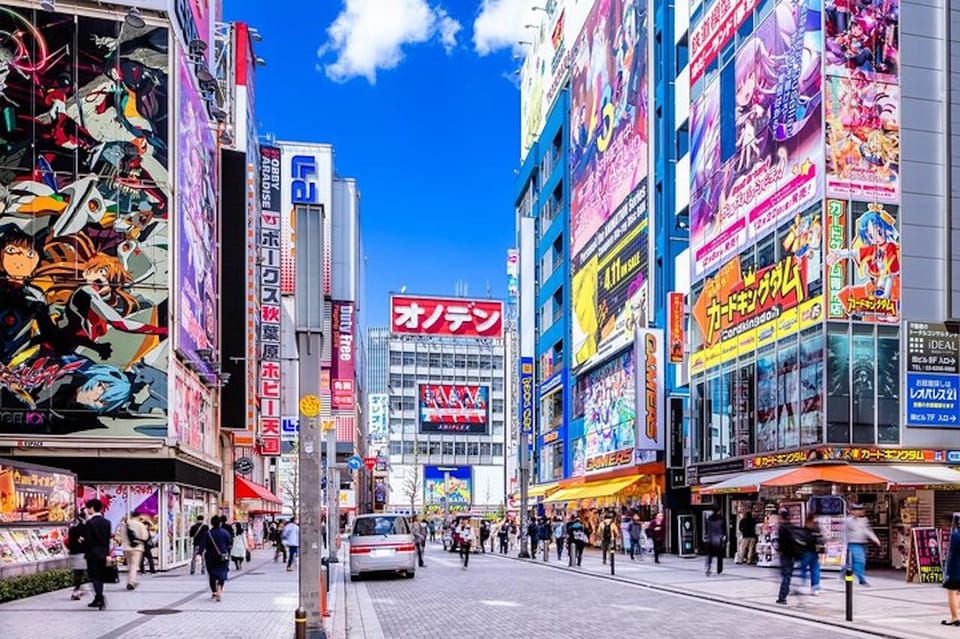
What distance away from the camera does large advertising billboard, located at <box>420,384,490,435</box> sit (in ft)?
360

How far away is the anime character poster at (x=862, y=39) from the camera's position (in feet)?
96.4

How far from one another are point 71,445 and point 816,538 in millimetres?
19268

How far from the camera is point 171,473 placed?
29781 millimetres

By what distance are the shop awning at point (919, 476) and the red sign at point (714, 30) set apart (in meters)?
15.0

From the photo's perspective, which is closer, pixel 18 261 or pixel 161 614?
pixel 161 614

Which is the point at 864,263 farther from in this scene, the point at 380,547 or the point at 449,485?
the point at 449,485

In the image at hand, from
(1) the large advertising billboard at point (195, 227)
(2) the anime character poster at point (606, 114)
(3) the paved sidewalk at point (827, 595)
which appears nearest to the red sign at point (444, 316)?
(2) the anime character poster at point (606, 114)

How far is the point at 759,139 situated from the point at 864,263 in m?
6.01

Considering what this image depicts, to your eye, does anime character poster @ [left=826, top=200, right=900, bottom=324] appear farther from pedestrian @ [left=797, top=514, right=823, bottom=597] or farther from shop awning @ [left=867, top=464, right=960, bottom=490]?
pedestrian @ [left=797, top=514, right=823, bottom=597]

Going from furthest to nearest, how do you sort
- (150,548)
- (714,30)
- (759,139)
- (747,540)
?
(714,30), (759,139), (747,540), (150,548)

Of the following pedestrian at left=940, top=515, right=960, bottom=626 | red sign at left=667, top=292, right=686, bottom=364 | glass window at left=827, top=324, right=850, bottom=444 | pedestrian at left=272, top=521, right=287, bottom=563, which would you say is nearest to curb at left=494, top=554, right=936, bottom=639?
pedestrian at left=940, top=515, right=960, bottom=626

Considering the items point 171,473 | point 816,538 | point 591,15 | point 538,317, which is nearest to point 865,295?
point 816,538

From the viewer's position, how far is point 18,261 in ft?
95.2

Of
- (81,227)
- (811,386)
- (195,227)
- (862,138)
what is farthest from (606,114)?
(81,227)
